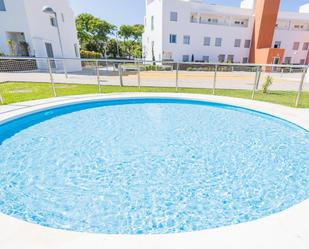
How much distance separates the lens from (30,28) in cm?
1528

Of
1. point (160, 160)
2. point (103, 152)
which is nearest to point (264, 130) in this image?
point (160, 160)

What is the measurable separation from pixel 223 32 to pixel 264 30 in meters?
5.81

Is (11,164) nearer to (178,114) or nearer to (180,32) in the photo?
(178,114)

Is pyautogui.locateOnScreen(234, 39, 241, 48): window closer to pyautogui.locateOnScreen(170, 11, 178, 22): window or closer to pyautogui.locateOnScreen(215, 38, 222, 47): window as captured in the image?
pyautogui.locateOnScreen(215, 38, 222, 47): window

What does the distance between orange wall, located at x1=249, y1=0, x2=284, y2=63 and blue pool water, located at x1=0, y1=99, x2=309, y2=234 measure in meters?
26.0

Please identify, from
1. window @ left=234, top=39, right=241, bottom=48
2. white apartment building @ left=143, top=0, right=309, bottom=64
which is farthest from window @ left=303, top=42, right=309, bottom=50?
window @ left=234, top=39, right=241, bottom=48

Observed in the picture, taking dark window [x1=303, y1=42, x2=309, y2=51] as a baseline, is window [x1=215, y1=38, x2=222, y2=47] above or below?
above

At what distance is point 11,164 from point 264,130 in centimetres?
592

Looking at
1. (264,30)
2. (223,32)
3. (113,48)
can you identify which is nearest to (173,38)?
(223,32)

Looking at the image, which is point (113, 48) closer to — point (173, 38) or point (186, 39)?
point (173, 38)

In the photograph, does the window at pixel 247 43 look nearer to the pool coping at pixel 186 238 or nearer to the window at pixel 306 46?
the window at pixel 306 46

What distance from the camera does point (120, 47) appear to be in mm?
49844

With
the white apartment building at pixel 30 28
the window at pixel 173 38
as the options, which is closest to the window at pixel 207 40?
the window at pixel 173 38

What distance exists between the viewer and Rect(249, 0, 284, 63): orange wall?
86.3 ft
